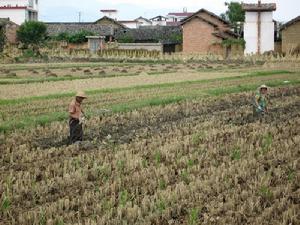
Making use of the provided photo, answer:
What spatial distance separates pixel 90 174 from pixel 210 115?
6.89m

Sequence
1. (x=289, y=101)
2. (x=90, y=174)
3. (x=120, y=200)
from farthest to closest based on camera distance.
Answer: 1. (x=289, y=101)
2. (x=90, y=174)
3. (x=120, y=200)

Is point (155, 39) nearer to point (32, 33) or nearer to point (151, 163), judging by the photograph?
point (32, 33)

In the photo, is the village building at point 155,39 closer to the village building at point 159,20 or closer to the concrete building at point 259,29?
the concrete building at point 259,29

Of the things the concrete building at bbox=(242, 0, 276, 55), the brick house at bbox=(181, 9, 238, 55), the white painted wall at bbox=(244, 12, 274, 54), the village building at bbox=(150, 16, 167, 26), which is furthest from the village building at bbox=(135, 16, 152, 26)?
the concrete building at bbox=(242, 0, 276, 55)

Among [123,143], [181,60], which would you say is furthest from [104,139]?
[181,60]

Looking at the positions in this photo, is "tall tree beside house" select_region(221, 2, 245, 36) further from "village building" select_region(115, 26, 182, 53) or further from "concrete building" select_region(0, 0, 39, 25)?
"concrete building" select_region(0, 0, 39, 25)

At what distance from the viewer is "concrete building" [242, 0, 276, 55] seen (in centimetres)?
5006

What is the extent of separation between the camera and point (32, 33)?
172 ft

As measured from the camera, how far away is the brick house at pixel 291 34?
4838cm

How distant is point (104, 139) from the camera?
11039 millimetres

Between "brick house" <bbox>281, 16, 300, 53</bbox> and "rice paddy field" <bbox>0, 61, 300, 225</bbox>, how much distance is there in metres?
33.2

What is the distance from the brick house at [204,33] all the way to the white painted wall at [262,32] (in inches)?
97.0

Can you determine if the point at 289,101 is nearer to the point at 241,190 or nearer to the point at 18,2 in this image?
the point at 241,190

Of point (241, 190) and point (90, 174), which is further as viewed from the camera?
point (90, 174)
